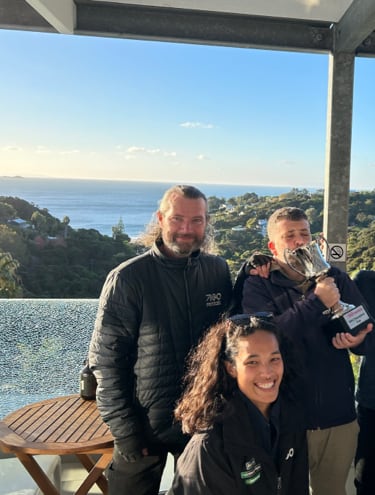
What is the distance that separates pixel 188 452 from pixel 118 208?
76.0 inches

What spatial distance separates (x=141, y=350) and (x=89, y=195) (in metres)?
1.66

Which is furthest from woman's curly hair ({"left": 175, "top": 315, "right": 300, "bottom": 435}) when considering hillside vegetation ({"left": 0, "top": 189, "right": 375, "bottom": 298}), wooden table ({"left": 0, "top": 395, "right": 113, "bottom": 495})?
hillside vegetation ({"left": 0, "top": 189, "right": 375, "bottom": 298})

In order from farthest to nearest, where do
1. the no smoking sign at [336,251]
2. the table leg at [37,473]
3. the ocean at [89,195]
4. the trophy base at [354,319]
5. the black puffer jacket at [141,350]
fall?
the ocean at [89,195]
the no smoking sign at [336,251]
the table leg at [37,473]
the black puffer jacket at [141,350]
the trophy base at [354,319]

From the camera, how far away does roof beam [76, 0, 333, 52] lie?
8.37 feet

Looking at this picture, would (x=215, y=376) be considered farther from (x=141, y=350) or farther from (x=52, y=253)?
(x=52, y=253)

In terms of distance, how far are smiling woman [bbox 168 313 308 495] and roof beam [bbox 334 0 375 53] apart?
A: 193 cm

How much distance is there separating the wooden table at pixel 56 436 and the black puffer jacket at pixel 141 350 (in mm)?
307

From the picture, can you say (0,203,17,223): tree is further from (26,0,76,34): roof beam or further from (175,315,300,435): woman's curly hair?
(175,315,300,435): woman's curly hair

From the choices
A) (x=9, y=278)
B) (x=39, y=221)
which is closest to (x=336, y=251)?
(x=39, y=221)

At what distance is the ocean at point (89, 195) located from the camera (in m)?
2.83

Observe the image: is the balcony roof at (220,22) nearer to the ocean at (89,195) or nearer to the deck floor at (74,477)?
the ocean at (89,195)

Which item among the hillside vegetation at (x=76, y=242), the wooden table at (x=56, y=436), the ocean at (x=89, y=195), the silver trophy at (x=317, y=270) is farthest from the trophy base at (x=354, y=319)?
the ocean at (x=89, y=195)

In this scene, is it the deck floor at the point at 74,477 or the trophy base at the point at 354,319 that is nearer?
the trophy base at the point at 354,319

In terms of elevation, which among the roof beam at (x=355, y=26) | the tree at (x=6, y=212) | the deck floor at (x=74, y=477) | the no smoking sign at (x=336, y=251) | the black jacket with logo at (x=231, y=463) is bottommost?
the deck floor at (x=74, y=477)
